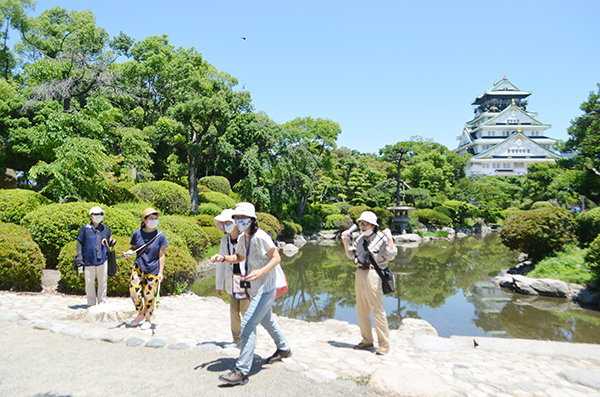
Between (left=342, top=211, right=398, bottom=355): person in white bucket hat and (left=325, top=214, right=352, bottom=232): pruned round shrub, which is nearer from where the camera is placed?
(left=342, top=211, right=398, bottom=355): person in white bucket hat

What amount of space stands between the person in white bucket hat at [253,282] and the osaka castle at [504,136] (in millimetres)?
50187

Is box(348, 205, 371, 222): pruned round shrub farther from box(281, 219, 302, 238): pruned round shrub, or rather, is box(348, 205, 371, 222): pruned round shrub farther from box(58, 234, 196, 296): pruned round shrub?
box(58, 234, 196, 296): pruned round shrub

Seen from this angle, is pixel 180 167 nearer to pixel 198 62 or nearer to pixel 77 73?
pixel 198 62

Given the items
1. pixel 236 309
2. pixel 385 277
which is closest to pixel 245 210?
pixel 236 309

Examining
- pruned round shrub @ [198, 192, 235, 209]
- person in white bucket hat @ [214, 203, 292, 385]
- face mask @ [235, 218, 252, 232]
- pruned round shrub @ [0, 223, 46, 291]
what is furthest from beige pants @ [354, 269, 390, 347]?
pruned round shrub @ [198, 192, 235, 209]

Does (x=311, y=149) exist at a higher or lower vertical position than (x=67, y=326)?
higher

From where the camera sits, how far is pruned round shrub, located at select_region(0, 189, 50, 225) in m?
8.29

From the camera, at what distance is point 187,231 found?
10.0m

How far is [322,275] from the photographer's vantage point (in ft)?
40.5

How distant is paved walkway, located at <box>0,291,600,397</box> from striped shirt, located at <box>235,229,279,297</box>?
79 centimetres

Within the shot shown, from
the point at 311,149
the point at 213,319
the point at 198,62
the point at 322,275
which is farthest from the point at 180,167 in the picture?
the point at 213,319

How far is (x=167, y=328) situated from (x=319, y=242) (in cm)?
1796

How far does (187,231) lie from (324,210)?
53.5 feet

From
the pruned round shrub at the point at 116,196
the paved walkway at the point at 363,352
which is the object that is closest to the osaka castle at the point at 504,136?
the pruned round shrub at the point at 116,196
